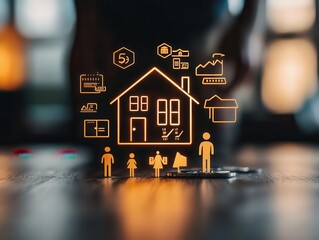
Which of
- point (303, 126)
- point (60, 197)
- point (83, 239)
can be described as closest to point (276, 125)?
point (303, 126)

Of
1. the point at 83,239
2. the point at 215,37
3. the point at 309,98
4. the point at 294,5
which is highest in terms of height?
the point at 294,5

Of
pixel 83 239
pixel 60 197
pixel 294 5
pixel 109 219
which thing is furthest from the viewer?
pixel 294 5

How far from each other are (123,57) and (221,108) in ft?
1.25

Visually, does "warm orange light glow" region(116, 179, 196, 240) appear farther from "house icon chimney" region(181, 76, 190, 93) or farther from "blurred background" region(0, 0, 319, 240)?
"house icon chimney" region(181, 76, 190, 93)

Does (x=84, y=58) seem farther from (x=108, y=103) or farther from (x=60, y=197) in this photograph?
(x=60, y=197)

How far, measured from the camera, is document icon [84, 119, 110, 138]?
1.86 metres

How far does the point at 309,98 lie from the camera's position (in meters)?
2.56

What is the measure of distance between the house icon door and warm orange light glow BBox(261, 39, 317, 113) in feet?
2.45

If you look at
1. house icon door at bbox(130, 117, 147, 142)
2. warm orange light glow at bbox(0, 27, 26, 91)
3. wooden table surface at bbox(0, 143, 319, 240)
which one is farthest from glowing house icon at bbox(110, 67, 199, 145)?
warm orange light glow at bbox(0, 27, 26, 91)

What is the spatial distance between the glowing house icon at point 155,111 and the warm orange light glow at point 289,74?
0.65 metres

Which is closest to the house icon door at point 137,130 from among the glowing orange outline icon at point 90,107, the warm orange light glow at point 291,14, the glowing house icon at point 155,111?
the glowing house icon at point 155,111

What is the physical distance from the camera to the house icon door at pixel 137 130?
1847mm

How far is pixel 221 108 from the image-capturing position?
1.86 m

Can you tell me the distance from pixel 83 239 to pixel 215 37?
1337mm
